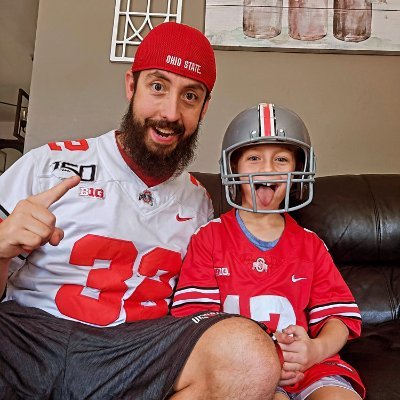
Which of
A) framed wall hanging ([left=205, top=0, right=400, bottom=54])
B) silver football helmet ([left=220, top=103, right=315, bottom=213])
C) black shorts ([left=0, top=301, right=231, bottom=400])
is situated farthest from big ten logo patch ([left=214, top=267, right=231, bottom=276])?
framed wall hanging ([left=205, top=0, right=400, bottom=54])

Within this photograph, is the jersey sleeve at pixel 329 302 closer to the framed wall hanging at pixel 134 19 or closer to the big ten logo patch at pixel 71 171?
the big ten logo patch at pixel 71 171

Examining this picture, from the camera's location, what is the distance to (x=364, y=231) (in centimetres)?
146

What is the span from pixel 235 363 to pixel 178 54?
0.76 metres

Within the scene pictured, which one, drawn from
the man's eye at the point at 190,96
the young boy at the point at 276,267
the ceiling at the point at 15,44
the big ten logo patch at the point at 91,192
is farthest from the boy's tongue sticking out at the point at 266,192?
the ceiling at the point at 15,44

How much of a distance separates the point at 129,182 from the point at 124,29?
3.57 feet

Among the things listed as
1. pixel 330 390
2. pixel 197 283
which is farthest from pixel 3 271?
pixel 330 390

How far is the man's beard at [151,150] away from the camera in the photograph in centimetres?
113

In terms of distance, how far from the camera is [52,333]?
2.86 feet

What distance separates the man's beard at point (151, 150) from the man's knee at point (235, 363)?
505 millimetres

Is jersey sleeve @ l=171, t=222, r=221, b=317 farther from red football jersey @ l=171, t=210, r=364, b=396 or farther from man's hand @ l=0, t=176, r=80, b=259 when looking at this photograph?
man's hand @ l=0, t=176, r=80, b=259

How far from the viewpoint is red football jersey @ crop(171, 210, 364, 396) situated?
3.45ft

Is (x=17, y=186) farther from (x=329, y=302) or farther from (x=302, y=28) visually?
(x=302, y=28)

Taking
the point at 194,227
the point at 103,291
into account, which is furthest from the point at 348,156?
the point at 103,291

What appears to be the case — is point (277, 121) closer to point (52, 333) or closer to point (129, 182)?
point (129, 182)
